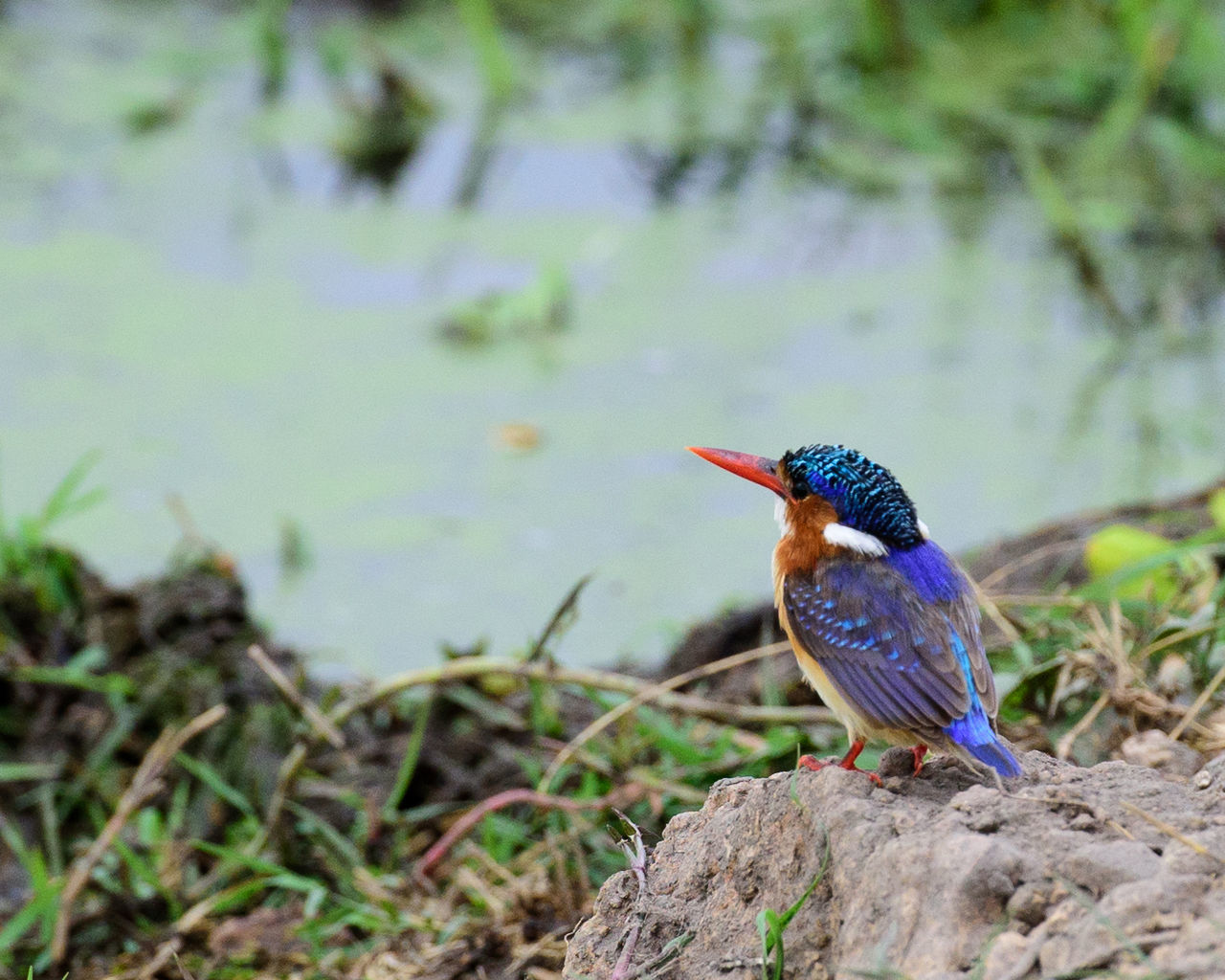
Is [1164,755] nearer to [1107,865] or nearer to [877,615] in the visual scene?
[877,615]

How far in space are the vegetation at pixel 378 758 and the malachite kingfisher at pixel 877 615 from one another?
58 centimetres

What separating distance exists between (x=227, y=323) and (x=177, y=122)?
1537 millimetres

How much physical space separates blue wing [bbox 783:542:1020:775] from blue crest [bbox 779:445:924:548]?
0.16ft

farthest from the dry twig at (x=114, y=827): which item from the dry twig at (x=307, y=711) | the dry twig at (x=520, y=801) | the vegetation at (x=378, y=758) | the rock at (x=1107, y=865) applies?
the rock at (x=1107, y=865)

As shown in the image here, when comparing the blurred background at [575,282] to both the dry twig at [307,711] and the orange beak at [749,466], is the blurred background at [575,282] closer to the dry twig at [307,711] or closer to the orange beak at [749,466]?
the dry twig at [307,711]

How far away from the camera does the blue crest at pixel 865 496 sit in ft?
7.28

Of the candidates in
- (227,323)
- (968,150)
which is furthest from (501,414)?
(968,150)

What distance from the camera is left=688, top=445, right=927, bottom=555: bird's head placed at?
2219 mm

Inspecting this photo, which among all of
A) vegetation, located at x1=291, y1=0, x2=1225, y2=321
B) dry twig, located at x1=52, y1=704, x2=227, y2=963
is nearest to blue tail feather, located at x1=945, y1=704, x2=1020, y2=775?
dry twig, located at x1=52, y1=704, x2=227, y2=963

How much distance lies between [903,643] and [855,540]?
0.67 ft

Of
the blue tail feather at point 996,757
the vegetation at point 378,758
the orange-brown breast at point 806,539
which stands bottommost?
the vegetation at point 378,758

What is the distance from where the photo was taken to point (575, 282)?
593 centimetres

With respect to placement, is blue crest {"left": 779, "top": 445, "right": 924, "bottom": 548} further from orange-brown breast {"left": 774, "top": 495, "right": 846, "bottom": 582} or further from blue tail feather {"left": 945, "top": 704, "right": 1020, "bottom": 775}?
blue tail feather {"left": 945, "top": 704, "right": 1020, "bottom": 775}

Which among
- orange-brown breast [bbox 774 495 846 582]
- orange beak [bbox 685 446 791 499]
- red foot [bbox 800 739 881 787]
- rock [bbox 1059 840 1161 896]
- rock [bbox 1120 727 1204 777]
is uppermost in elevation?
orange beak [bbox 685 446 791 499]
